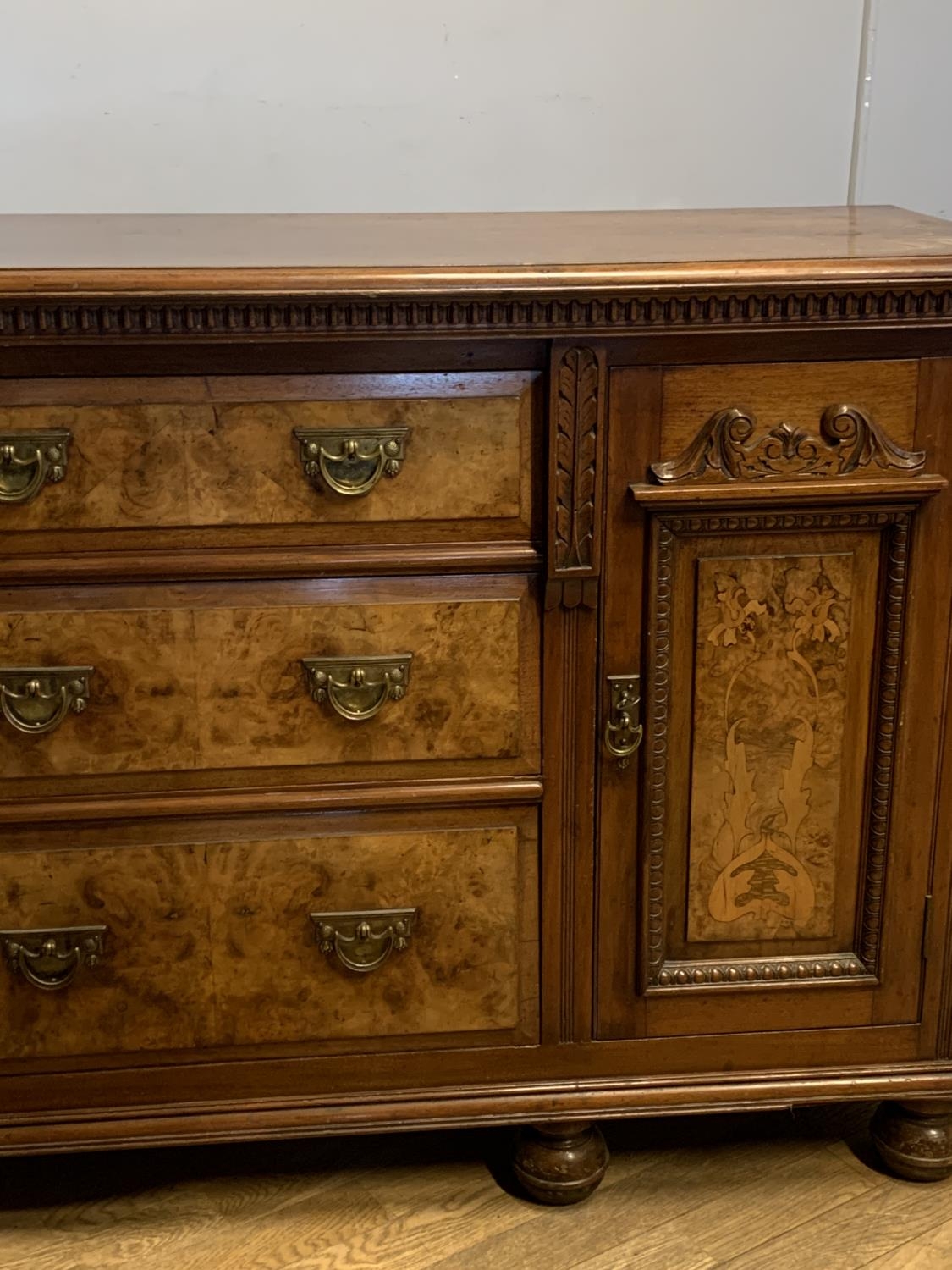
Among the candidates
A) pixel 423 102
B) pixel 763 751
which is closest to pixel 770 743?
pixel 763 751

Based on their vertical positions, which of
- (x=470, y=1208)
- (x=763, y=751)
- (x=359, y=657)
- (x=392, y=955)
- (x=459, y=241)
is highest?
(x=459, y=241)

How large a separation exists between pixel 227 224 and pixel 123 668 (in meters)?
0.58

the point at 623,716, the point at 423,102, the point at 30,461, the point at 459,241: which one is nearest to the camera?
the point at 30,461

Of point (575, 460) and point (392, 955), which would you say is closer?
point (575, 460)

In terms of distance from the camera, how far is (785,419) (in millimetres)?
1210

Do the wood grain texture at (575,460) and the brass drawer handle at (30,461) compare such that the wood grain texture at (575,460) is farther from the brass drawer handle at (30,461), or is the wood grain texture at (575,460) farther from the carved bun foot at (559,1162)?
the carved bun foot at (559,1162)

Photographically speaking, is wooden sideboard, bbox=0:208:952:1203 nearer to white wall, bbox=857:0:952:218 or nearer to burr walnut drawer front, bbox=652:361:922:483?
burr walnut drawer front, bbox=652:361:922:483

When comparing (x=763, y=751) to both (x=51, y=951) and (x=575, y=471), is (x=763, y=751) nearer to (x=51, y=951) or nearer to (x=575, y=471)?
(x=575, y=471)

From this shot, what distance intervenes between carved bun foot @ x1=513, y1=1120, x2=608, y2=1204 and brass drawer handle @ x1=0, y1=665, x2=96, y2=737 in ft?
1.97

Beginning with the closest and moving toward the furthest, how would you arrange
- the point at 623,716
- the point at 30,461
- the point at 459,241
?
1. the point at 30,461
2. the point at 623,716
3. the point at 459,241

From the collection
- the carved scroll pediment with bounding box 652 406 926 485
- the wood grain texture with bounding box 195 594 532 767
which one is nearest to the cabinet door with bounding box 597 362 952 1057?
the carved scroll pediment with bounding box 652 406 926 485

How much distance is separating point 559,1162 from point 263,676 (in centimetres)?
56

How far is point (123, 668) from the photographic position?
122cm

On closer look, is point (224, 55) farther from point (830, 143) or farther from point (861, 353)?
point (861, 353)
